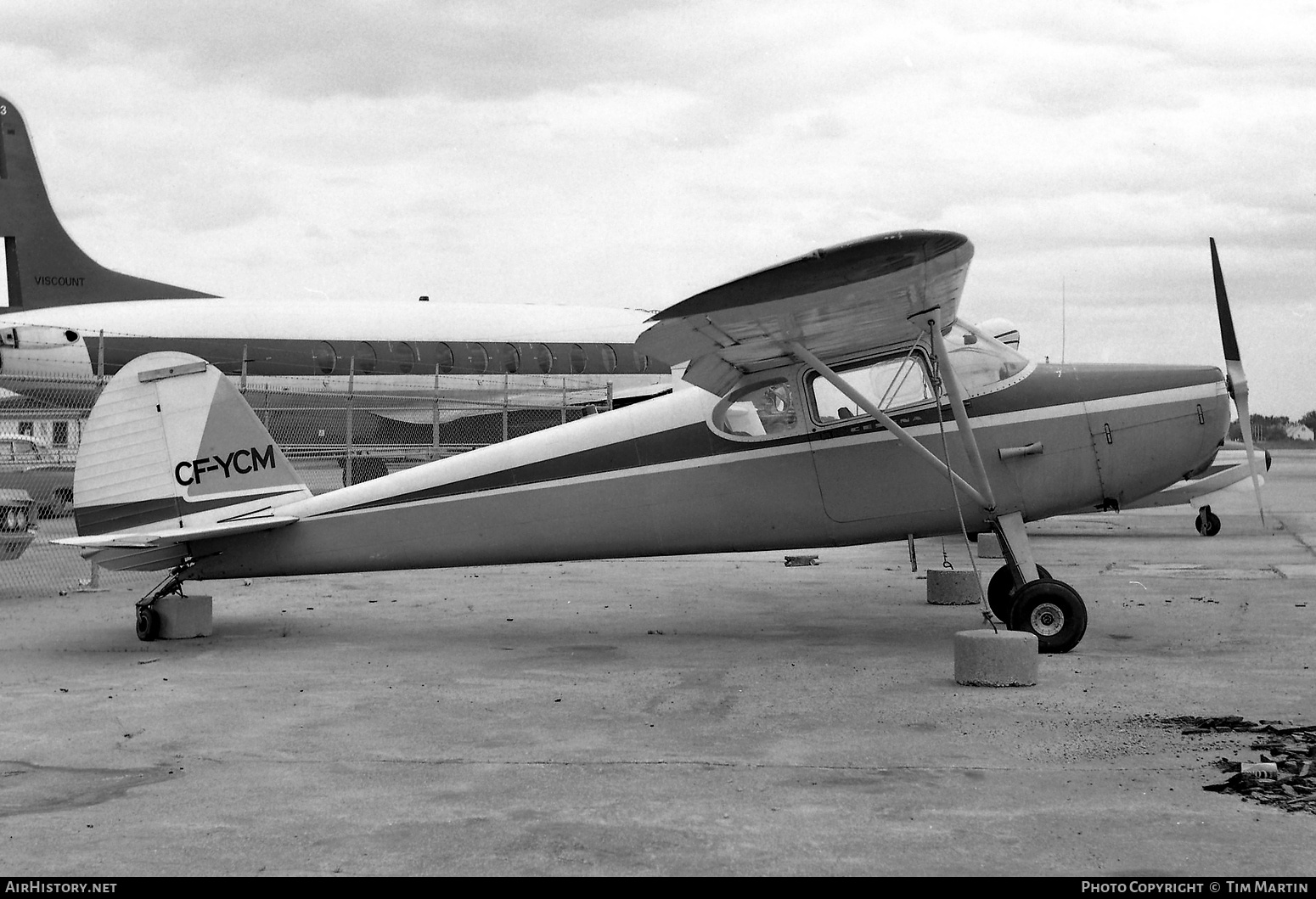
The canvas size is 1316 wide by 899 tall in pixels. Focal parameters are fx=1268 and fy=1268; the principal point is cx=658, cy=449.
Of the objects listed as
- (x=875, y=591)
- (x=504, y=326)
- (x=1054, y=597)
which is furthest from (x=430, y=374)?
(x=1054, y=597)

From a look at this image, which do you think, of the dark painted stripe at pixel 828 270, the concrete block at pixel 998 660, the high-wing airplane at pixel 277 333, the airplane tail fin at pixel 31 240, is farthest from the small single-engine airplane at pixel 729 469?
the airplane tail fin at pixel 31 240

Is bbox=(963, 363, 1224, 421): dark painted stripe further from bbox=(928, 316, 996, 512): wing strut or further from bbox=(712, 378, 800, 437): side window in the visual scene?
bbox=(712, 378, 800, 437): side window

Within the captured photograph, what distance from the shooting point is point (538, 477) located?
31.4 ft

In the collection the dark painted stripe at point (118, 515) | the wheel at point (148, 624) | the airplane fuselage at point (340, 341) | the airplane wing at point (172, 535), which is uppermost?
the airplane fuselage at point (340, 341)

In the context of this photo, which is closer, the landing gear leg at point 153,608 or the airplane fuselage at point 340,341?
the landing gear leg at point 153,608

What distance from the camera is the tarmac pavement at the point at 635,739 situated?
4.38 meters

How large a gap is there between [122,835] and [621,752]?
2.21m

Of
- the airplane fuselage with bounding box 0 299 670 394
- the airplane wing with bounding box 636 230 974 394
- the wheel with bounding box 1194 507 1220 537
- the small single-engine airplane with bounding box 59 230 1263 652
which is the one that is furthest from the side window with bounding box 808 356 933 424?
the airplane fuselage with bounding box 0 299 670 394

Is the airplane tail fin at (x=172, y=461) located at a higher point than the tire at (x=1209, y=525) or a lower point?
higher

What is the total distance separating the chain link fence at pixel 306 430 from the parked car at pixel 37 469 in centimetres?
3

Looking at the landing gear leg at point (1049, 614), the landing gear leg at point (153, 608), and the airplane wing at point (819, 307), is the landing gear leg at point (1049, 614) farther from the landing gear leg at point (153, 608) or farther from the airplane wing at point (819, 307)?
the landing gear leg at point (153, 608)

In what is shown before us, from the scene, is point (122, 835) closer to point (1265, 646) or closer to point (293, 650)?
point (293, 650)

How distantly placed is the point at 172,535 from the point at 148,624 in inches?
31.8

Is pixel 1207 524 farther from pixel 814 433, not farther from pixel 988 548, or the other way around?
pixel 814 433
